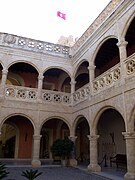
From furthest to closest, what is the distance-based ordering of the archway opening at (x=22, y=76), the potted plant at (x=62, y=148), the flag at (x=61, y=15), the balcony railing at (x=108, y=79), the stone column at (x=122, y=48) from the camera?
the archway opening at (x=22, y=76) < the flag at (x=61, y=15) < the potted plant at (x=62, y=148) < the balcony railing at (x=108, y=79) < the stone column at (x=122, y=48)

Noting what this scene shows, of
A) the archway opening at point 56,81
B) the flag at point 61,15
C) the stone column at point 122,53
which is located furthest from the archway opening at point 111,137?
the flag at point 61,15

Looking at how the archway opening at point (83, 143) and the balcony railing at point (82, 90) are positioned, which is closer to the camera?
the balcony railing at point (82, 90)

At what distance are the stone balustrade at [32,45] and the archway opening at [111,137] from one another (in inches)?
197

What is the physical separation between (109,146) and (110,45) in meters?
6.11

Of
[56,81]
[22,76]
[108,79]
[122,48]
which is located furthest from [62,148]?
[22,76]

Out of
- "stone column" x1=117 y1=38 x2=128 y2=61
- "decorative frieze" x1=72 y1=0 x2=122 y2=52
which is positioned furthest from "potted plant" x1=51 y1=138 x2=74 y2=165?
"decorative frieze" x1=72 y1=0 x2=122 y2=52

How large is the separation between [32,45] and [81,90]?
14.5ft

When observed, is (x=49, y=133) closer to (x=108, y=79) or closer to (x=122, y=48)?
(x=108, y=79)

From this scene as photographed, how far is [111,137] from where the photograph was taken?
1271cm

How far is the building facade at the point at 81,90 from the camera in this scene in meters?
8.66

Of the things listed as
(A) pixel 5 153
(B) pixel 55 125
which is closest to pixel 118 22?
(B) pixel 55 125

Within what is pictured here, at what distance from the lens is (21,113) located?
12016 mm

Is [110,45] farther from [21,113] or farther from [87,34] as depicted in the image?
[21,113]

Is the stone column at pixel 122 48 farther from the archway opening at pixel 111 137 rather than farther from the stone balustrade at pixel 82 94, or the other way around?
the archway opening at pixel 111 137
